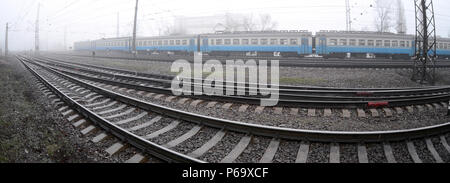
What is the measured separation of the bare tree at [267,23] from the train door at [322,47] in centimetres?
4191

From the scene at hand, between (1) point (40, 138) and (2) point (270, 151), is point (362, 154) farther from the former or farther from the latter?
(1) point (40, 138)

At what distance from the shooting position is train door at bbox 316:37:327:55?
24.5m

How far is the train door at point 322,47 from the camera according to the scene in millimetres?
24453

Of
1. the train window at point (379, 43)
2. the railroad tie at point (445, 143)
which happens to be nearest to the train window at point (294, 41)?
the train window at point (379, 43)

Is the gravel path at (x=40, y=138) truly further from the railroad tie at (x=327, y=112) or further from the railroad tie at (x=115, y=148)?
the railroad tie at (x=327, y=112)

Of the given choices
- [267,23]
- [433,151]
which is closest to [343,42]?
[433,151]

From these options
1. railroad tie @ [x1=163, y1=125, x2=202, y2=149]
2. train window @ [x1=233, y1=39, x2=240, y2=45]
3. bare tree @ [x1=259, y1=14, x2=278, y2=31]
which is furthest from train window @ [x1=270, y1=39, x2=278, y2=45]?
bare tree @ [x1=259, y1=14, x2=278, y2=31]

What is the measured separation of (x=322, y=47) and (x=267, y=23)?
145 ft

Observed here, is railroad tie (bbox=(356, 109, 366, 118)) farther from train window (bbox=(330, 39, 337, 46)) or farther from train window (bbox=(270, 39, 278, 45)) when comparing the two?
train window (bbox=(330, 39, 337, 46))

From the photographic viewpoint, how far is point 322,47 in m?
24.5

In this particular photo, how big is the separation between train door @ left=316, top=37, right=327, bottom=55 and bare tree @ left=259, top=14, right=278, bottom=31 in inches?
1650
